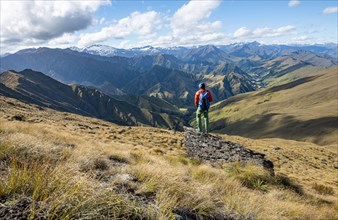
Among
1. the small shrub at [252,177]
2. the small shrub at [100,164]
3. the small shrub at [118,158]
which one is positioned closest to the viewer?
the small shrub at [100,164]

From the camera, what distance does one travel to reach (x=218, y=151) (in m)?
18.4

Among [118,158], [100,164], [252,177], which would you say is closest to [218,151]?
[252,177]

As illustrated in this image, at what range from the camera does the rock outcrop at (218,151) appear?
17.4 meters

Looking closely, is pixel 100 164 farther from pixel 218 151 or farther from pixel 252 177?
pixel 218 151

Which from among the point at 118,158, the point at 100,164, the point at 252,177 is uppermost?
the point at 100,164

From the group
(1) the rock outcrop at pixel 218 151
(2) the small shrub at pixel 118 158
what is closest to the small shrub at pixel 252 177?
(1) the rock outcrop at pixel 218 151

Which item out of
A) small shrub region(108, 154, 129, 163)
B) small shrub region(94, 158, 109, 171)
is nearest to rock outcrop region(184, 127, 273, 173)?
small shrub region(108, 154, 129, 163)

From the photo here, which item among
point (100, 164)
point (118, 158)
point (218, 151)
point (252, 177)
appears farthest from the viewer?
point (218, 151)

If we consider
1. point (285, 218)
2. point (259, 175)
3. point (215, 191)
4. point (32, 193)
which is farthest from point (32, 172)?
point (259, 175)

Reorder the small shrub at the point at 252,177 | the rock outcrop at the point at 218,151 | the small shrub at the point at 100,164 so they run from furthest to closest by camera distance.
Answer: the rock outcrop at the point at 218,151, the small shrub at the point at 252,177, the small shrub at the point at 100,164

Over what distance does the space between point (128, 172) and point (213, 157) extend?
11542 mm

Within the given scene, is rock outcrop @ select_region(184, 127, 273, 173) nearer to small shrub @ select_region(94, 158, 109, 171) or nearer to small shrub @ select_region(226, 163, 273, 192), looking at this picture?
small shrub @ select_region(226, 163, 273, 192)

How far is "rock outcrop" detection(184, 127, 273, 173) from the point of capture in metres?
17.4

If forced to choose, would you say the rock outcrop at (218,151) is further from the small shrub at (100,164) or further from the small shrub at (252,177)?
the small shrub at (100,164)
